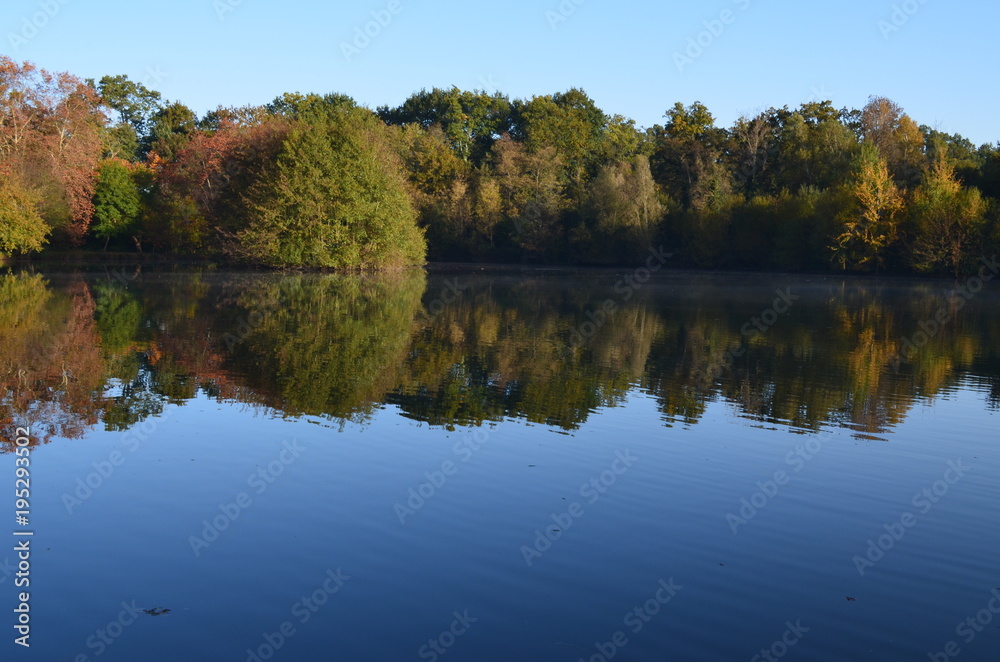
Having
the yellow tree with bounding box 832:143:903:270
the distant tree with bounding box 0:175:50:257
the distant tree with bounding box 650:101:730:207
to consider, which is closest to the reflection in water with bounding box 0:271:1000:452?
the distant tree with bounding box 0:175:50:257

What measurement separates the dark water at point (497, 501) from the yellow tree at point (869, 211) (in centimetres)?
4952

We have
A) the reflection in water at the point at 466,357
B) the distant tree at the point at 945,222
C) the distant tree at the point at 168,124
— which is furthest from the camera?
the distant tree at the point at 168,124

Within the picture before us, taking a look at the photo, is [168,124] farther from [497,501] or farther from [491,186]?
[497,501]

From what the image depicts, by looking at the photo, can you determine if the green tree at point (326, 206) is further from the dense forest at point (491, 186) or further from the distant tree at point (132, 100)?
the distant tree at point (132, 100)

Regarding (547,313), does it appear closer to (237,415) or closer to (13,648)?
(237,415)

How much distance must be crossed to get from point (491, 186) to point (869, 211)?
102 feet

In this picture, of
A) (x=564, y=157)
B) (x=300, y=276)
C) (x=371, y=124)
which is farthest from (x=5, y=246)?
(x=564, y=157)

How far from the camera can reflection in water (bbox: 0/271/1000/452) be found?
1386 cm

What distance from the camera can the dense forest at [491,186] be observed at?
54.3m

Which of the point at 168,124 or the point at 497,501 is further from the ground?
the point at 168,124

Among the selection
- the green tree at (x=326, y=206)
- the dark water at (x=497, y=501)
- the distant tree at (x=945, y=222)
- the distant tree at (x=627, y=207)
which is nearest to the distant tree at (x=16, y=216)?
the green tree at (x=326, y=206)

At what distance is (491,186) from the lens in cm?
8056

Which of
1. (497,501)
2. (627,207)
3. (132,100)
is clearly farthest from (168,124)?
(497,501)

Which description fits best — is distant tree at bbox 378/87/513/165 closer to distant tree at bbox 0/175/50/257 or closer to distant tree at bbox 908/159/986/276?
distant tree at bbox 908/159/986/276
